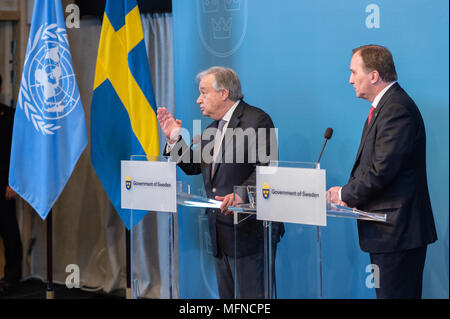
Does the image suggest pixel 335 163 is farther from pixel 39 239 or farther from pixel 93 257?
pixel 39 239

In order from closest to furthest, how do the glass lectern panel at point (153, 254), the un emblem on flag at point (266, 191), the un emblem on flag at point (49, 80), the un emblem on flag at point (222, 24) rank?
the un emblem on flag at point (266, 191) < the un emblem on flag at point (49, 80) < the un emblem on flag at point (222, 24) < the glass lectern panel at point (153, 254)

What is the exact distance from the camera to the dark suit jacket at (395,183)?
2.76 metres

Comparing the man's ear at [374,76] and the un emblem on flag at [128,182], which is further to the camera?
the un emblem on flag at [128,182]

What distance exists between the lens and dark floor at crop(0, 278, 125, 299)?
15.4ft

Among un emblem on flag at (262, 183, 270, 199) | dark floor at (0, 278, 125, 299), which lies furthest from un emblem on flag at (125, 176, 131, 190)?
dark floor at (0, 278, 125, 299)

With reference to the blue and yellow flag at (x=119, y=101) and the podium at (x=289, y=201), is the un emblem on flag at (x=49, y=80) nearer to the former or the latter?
the blue and yellow flag at (x=119, y=101)

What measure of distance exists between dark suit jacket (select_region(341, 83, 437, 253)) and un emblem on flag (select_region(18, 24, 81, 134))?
Result: 86.5 inches

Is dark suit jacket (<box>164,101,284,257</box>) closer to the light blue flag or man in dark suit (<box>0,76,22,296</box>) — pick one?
the light blue flag

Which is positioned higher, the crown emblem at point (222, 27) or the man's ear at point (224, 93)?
the crown emblem at point (222, 27)

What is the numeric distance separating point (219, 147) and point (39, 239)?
276cm

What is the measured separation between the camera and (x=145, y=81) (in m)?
3.95

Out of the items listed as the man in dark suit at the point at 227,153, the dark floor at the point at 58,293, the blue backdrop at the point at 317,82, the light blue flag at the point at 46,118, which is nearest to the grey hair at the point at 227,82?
the man in dark suit at the point at 227,153

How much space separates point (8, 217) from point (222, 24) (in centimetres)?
261
